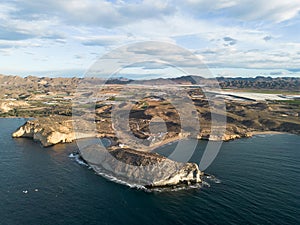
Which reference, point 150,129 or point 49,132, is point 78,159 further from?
point 150,129

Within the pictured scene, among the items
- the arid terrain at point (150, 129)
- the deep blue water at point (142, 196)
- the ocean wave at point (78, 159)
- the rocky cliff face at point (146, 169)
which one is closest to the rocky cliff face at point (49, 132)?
the arid terrain at point (150, 129)

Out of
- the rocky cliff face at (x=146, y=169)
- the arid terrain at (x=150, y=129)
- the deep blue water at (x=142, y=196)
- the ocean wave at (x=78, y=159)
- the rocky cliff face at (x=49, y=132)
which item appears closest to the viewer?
the deep blue water at (x=142, y=196)

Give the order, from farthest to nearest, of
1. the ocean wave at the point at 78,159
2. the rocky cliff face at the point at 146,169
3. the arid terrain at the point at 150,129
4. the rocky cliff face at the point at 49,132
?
the rocky cliff face at the point at 49,132 → the ocean wave at the point at 78,159 → the arid terrain at the point at 150,129 → the rocky cliff face at the point at 146,169

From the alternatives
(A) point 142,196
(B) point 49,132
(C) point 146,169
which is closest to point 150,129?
(B) point 49,132

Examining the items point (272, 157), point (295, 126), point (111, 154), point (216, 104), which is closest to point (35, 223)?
point (111, 154)

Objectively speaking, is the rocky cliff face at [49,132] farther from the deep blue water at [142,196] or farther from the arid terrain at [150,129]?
the deep blue water at [142,196]

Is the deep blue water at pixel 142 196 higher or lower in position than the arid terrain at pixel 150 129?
lower

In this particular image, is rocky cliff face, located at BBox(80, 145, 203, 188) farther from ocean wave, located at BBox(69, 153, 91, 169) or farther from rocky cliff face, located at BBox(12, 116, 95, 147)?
rocky cliff face, located at BBox(12, 116, 95, 147)

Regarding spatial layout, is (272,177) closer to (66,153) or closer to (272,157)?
(272,157)
